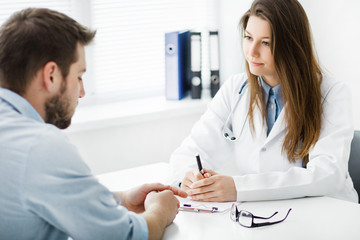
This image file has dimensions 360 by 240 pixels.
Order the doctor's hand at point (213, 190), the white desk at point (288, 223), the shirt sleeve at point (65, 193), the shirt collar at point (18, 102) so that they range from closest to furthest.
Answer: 1. the shirt sleeve at point (65, 193)
2. the shirt collar at point (18, 102)
3. the white desk at point (288, 223)
4. the doctor's hand at point (213, 190)

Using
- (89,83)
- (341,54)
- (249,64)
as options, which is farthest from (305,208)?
(89,83)

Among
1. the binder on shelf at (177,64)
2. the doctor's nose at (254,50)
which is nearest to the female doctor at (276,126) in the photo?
the doctor's nose at (254,50)

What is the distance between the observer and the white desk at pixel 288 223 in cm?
127

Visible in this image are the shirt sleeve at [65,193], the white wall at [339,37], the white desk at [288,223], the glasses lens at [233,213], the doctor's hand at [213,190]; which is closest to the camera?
the shirt sleeve at [65,193]

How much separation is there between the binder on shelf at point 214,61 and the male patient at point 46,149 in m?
1.74

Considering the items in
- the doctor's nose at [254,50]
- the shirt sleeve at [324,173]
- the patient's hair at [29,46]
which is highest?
the patient's hair at [29,46]

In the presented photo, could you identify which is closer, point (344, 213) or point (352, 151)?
point (344, 213)

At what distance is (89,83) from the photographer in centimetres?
283

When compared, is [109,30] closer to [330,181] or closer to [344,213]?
[330,181]

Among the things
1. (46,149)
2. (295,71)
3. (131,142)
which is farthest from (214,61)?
(46,149)

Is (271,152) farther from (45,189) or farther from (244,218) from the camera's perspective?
(45,189)

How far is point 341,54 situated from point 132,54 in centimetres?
127

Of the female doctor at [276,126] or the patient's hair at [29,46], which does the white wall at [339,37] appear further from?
the patient's hair at [29,46]

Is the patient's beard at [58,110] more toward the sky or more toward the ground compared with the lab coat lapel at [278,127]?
more toward the sky
